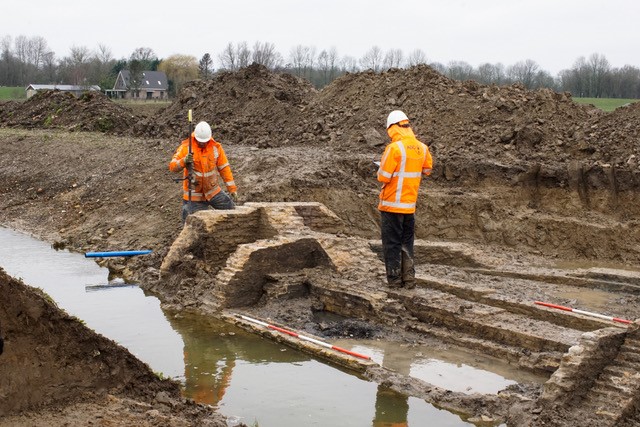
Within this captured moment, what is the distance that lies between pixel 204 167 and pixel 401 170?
379 cm

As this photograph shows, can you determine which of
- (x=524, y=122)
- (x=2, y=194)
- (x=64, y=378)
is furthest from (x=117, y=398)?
(x=2, y=194)

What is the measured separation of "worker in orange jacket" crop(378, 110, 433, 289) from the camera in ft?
31.6

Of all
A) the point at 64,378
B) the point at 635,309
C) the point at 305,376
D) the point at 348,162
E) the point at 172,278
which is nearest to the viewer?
the point at 64,378

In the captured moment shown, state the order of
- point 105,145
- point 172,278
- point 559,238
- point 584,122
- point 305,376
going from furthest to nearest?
point 105,145, point 584,122, point 559,238, point 172,278, point 305,376

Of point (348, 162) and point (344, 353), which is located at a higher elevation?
point (348, 162)

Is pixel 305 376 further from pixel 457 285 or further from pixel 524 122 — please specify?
pixel 524 122

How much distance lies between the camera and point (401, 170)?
9633 millimetres

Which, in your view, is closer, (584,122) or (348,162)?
(348,162)

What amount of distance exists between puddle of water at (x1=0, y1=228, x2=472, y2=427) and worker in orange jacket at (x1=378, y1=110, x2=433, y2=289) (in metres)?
1.91

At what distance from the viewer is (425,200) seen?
1584 centimetres

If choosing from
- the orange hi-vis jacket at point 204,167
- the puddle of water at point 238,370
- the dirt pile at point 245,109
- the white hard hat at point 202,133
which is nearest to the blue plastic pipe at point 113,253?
the puddle of water at point 238,370

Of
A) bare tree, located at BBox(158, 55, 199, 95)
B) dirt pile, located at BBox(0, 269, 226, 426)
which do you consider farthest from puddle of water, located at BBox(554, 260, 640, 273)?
bare tree, located at BBox(158, 55, 199, 95)

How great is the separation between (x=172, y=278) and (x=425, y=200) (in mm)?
6142

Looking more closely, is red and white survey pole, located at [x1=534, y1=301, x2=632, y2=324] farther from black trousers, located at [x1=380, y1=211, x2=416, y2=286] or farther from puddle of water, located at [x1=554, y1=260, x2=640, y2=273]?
puddle of water, located at [x1=554, y1=260, x2=640, y2=273]
